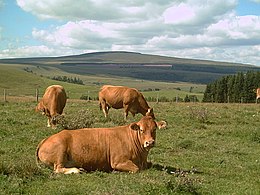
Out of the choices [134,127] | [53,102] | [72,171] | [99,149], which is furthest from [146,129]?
[53,102]

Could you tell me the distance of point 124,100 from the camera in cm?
2664

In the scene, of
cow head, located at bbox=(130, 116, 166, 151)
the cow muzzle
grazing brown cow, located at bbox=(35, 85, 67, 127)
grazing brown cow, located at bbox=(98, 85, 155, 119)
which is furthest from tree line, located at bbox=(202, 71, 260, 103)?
the cow muzzle

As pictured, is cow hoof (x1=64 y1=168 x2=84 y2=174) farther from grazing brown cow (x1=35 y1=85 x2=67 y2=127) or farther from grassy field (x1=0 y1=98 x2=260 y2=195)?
grazing brown cow (x1=35 y1=85 x2=67 y2=127)

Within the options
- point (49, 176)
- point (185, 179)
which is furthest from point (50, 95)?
point (185, 179)

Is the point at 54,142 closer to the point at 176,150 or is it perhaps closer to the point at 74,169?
the point at 74,169

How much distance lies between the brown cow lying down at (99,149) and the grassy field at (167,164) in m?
0.39

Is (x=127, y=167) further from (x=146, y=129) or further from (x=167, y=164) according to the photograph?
(x=167, y=164)

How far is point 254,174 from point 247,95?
271 feet

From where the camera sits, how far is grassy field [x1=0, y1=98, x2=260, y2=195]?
9141mm

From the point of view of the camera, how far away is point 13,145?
575 inches

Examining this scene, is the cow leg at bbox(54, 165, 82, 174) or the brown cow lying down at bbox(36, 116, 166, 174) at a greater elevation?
the brown cow lying down at bbox(36, 116, 166, 174)

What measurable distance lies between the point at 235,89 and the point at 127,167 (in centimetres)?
8807

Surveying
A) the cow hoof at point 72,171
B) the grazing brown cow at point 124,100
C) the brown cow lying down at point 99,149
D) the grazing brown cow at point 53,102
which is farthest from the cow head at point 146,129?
the grazing brown cow at point 124,100

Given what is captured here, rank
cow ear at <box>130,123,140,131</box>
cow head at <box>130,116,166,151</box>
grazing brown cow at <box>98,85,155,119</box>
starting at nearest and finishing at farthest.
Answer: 1. cow head at <box>130,116,166,151</box>
2. cow ear at <box>130,123,140,131</box>
3. grazing brown cow at <box>98,85,155,119</box>
